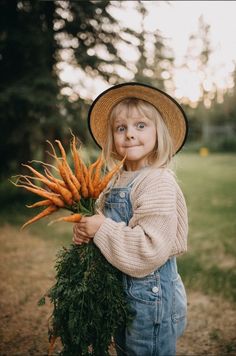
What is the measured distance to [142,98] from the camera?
195cm

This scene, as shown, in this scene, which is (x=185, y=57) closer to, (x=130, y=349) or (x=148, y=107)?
(x=148, y=107)

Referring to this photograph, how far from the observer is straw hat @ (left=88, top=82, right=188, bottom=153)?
1.91 meters

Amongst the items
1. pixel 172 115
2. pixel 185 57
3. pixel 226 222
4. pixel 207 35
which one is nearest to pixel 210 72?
pixel 207 35

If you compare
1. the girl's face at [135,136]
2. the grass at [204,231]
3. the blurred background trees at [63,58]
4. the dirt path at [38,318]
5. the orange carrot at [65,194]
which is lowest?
the dirt path at [38,318]

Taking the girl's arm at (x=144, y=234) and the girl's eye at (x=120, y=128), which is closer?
the girl's arm at (x=144, y=234)

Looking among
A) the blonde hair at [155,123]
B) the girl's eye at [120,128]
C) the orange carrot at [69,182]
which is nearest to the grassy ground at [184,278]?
the blonde hair at [155,123]

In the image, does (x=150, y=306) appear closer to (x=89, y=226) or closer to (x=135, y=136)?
(x=89, y=226)

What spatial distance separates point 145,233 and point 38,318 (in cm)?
236

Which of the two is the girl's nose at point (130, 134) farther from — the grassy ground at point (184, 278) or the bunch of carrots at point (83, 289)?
the grassy ground at point (184, 278)

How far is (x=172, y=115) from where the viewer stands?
199cm

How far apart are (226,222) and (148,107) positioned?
18.3 feet

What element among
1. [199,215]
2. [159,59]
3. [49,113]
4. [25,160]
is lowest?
[199,215]

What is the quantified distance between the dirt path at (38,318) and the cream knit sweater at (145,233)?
5.23 ft

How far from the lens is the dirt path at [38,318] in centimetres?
298
